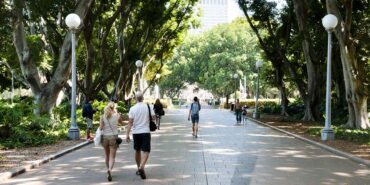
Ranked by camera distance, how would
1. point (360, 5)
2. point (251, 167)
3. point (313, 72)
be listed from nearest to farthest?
point (251, 167)
point (360, 5)
point (313, 72)

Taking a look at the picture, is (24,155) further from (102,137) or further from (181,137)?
(181,137)

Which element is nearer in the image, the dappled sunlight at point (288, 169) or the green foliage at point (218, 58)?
the dappled sunlight at point (288, 169)

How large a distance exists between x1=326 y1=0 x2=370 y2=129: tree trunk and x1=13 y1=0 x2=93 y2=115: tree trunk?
10304 mm

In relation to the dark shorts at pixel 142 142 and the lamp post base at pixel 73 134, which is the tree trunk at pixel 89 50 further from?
the dark shorts at pixel 142 142

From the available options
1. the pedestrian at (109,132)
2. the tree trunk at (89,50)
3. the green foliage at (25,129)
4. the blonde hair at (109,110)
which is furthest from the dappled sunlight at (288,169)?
the tree trunk at (89,50)

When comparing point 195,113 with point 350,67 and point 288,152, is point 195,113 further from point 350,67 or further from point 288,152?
point 350,67

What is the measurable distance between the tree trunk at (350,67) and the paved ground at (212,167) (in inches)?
249

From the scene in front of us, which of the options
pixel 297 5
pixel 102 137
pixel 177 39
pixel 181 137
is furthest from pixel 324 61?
pixel 102 137

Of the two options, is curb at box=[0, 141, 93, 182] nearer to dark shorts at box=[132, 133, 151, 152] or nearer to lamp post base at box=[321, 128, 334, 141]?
dark shorts at box=[132, 133, 151, 152]

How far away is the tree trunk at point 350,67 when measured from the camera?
2091 cm

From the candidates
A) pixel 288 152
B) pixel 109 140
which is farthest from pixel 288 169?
pixel 109 140

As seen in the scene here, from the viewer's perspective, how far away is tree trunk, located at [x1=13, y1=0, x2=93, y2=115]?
19.2 metres

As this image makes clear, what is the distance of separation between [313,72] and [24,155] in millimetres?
21164

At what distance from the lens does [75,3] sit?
70.9ft
